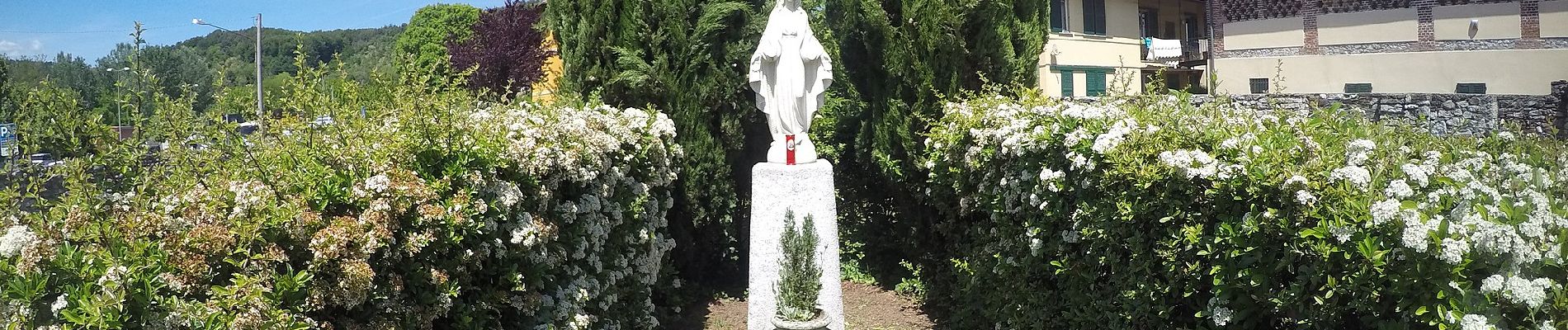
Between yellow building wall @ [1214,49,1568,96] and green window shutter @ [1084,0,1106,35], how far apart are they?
329cm

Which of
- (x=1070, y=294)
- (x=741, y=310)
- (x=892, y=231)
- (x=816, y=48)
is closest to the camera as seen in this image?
(x=1070, y=294)

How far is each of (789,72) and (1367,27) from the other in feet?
63.3

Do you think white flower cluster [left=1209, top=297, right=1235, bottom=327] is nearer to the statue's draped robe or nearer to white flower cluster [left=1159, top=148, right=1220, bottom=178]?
white flower cluster [left=1159, top=148, right=1220, bottom=178]

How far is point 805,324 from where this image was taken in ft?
16.9

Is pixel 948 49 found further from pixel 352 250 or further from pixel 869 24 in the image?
pixel 352 250

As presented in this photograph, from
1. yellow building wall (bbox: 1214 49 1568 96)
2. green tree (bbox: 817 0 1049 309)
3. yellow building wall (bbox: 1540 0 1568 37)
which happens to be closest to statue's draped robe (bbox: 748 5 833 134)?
green tree (bbox: 817 0 1049 309)

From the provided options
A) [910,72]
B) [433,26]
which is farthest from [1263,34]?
[433,26]

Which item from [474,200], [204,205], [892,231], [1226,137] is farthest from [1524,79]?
[204,205]

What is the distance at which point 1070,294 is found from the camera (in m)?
5.20

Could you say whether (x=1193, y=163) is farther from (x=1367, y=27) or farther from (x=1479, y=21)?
(x=1367, y=27)

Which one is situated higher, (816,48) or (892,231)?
(816,48)

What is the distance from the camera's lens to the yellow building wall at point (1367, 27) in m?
19.0

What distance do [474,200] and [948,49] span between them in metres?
4.43

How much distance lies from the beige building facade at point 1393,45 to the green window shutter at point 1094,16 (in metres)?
3.10
